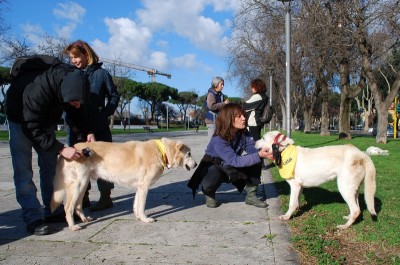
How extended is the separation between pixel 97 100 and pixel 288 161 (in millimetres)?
2743

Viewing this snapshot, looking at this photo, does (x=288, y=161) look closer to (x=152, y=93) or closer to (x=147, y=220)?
(x=147, y=220)

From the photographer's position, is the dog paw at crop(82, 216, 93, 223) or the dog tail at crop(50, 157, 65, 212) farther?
the dog paw at crop(82, 216, 93, 223)

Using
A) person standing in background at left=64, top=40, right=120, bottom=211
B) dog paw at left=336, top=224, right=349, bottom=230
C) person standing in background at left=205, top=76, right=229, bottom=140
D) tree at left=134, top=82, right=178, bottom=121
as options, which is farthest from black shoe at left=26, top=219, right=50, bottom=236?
tree at left=134, top=82, right=178, bottom=121

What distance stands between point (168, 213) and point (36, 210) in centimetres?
173

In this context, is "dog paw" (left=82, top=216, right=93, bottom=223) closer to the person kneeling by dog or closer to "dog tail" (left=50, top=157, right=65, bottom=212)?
"dog tail" (left=50, top=157, right=65, bottom=212)

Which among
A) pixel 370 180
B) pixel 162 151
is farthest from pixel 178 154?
pixel 370 180

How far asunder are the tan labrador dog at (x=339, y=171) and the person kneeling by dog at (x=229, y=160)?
68cm

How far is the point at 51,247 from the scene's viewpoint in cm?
387

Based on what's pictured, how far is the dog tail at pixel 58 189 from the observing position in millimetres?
4441

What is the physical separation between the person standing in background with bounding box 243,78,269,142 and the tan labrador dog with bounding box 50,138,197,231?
11.3ft

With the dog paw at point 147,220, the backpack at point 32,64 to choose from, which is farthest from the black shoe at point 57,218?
the backpack at point 32,64

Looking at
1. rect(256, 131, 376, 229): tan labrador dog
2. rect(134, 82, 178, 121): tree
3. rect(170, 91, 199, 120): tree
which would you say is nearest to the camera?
rect(256, 131, 376, 229): tan labrador dog

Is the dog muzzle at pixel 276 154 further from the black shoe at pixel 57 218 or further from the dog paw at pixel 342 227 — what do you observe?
the black shoe at pixel 57 218

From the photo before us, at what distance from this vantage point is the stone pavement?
140 inches
